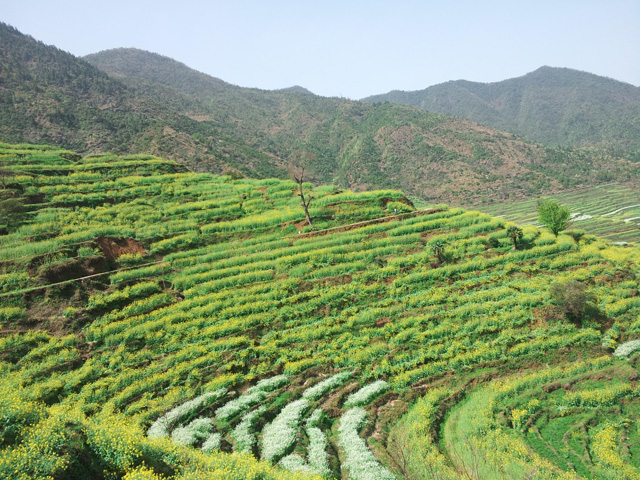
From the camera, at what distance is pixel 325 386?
1731 cm

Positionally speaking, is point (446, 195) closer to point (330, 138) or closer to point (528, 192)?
point (528, 192)

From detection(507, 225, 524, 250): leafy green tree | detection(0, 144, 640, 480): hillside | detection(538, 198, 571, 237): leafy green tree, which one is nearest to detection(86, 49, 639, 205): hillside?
detection(538, 198, 571, 237): leafy green tree

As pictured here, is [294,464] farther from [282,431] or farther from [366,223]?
[366,223]

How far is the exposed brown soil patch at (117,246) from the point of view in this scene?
2627 cm

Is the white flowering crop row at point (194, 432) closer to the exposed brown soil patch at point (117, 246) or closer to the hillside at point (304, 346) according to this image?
the hillside at point (304, 346)

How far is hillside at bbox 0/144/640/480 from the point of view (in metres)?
13.0

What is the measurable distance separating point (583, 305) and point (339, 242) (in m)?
18.0

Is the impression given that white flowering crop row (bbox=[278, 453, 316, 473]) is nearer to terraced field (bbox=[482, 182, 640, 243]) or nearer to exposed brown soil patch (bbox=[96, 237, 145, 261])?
exposed brown soil patch (bbox=[96, 237, 145, 261])

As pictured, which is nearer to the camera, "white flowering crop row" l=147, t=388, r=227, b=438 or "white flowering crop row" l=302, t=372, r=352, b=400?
"white flowering crop row" l=147, t=388, r=227, b=438

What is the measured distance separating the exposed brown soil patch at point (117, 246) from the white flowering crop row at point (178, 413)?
15.2m

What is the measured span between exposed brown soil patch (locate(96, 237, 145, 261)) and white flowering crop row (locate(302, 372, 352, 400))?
1873cm

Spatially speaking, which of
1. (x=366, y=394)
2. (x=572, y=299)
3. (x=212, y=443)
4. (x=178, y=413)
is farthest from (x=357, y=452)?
(x=572, y=299)

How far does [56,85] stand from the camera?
9156 centimetres

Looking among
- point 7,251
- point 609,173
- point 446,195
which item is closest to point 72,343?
point 7,251
